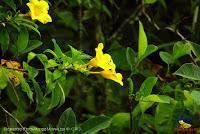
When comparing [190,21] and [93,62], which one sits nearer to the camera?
[93,62]

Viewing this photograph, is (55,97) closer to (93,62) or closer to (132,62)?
(93,62)

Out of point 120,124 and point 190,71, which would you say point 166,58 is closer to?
point 190,71

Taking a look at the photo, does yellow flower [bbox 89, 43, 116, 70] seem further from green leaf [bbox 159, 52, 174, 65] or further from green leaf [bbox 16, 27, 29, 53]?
green leaf [bbox 159, 52, 174, 65]

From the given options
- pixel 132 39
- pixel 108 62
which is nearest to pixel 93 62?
pixel 108 62

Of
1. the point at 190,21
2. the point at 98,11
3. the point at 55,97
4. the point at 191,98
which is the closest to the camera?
the point at 55,97

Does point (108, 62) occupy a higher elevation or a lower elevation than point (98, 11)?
lower

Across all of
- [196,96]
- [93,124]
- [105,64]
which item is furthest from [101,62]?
[196,96]

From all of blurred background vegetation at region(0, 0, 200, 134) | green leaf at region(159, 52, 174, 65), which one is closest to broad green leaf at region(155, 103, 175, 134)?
green leaf at region(159, 52, 174, 65)
